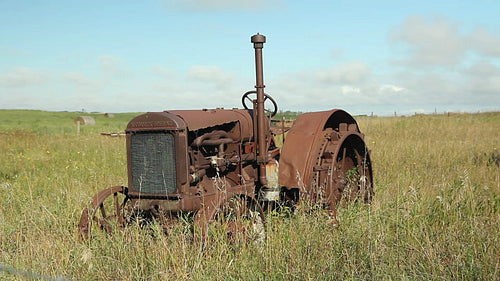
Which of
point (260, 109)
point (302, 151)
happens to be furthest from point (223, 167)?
point (302, 151)

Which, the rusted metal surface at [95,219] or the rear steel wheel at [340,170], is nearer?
the rusted metal surface at [95,219]

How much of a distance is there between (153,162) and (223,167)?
0.68 meters

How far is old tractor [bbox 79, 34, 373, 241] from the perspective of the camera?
372 cm

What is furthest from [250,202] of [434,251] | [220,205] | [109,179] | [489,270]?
[109,179]

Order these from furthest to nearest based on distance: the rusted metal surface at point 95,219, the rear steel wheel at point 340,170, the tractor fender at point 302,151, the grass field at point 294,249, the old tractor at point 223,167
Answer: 1. the rear steel wheel at point 340,170
2. the tractor fender at point 302,151
3. the rusted metal surface at point 95,219
4. the old tractor at point 223,167
5. the grass field at point 294,249

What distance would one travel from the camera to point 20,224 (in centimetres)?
438

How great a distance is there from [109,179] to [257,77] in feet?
11.9

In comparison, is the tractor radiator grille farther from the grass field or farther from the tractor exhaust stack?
the tractor exhaust stack

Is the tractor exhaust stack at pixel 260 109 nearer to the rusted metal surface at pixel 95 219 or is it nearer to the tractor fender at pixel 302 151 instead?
the tractor fender at pixel 302 151

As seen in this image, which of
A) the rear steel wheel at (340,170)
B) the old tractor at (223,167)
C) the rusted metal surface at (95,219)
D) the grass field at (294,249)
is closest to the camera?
the grass field at (294,249)

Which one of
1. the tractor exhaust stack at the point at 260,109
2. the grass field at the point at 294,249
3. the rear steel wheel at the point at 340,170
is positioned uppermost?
the tractor exhaust stack at the point at 260,109

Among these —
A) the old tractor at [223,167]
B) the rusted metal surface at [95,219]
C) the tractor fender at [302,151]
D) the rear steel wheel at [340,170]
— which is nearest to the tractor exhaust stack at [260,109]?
the old tractor at [223,167]

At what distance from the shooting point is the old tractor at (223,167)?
372cm

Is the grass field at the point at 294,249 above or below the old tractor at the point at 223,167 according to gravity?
below
